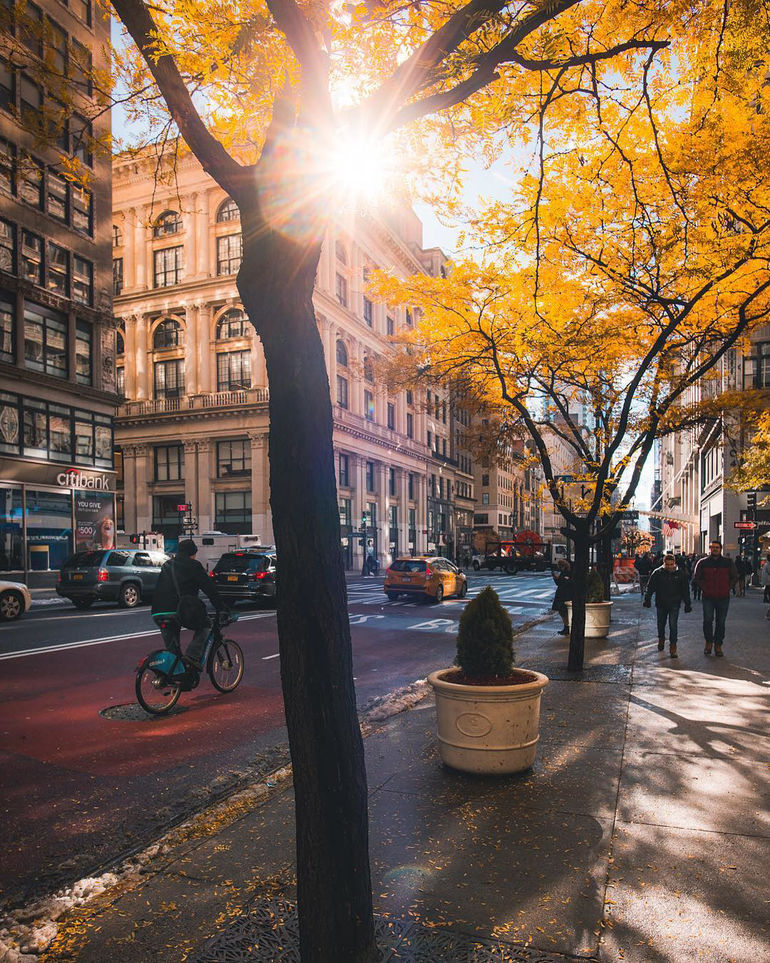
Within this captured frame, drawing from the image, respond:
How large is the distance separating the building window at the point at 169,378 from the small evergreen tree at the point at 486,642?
51.5 metres

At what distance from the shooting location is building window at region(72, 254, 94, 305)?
110 feet

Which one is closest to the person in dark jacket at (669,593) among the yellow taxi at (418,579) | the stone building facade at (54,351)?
the yellow taxi at (418,579)

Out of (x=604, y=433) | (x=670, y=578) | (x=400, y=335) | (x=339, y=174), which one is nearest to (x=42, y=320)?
(x=400, y=335)

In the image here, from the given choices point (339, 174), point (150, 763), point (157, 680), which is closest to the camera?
point (339, 174)

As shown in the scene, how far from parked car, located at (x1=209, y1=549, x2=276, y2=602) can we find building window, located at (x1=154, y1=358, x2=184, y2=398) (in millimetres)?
35727

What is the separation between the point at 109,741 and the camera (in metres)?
7.13

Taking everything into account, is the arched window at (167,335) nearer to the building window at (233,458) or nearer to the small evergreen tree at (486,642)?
the building window at (233,458)

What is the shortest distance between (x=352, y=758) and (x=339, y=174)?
8.90ft

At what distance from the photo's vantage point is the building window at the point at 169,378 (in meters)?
55.0

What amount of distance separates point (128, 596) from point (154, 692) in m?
15.2

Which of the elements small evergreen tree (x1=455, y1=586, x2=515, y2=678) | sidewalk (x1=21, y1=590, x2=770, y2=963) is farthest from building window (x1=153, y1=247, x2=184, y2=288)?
sidewalk (x1=21, y1=590, x2=770, y2=963)

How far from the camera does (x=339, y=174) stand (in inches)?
140

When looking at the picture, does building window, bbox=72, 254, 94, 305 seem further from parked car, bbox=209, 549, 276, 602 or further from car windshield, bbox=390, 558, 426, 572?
car windshield, bbox=390, 558, 426, 572

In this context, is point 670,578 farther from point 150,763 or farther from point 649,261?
point 150,763
